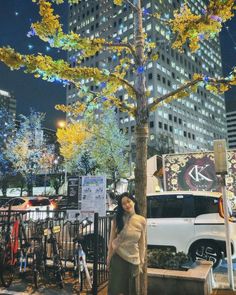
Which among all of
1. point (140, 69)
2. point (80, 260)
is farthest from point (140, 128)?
point (80, 260)

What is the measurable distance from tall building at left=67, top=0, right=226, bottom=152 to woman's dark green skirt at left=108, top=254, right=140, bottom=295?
72260mm

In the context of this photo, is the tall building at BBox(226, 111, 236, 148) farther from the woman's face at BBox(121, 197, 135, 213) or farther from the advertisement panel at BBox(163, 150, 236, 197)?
the woman's face at BBox(121, 197, 135, 213)

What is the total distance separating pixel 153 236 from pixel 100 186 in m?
2.85

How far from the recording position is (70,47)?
20.1 ft

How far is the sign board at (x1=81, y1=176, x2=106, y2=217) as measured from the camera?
260 inches

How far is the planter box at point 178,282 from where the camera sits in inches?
217

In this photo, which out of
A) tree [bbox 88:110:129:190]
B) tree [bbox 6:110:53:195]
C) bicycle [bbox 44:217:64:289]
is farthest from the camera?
tree [bbox 6:110:53:195]

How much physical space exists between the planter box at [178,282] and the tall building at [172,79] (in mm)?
70698

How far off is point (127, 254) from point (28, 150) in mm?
39893

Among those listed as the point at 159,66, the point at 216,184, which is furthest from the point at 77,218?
the point at 159,66

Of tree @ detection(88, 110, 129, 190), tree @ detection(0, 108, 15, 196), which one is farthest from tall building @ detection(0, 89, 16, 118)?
tree @ detection(88, 110, 129, 190)

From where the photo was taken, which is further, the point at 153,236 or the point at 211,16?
the point at 153,236

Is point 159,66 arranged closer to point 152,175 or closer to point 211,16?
point 152,175

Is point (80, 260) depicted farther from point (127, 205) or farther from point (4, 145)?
point (4, 145)
